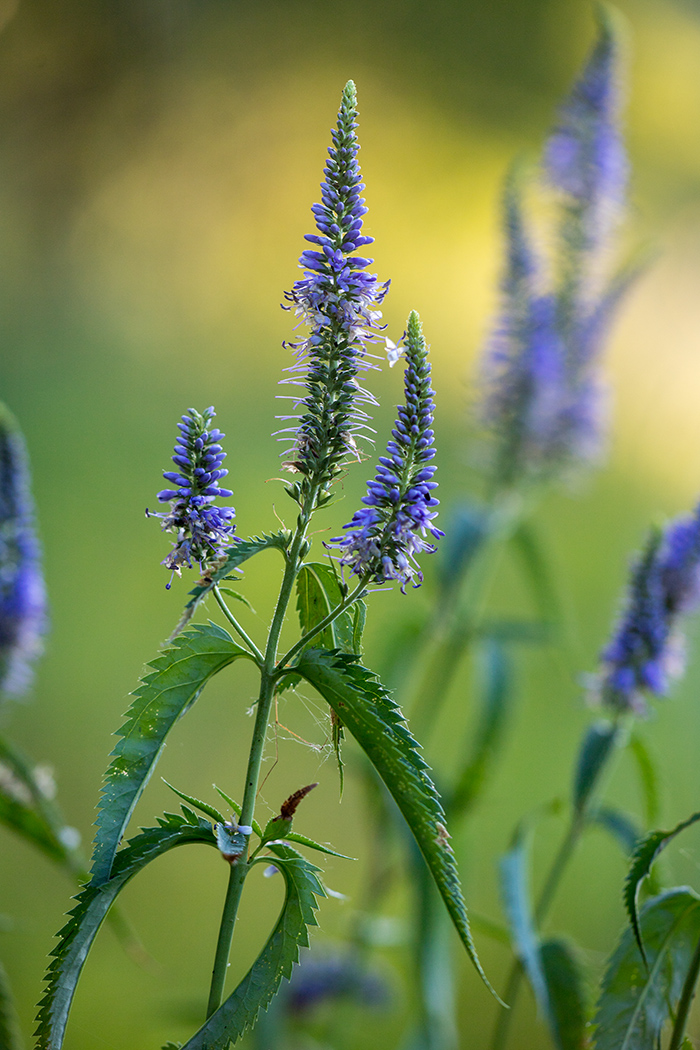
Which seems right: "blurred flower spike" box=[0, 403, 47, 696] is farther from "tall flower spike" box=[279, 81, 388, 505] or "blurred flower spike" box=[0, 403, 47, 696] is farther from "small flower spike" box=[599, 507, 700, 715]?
"small flower spike" box=[599, 507, 700, 715]

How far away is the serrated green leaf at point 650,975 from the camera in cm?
44

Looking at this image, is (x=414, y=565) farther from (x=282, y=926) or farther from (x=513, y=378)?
(x=513, y=378)

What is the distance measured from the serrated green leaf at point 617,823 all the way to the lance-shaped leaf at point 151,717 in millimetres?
417

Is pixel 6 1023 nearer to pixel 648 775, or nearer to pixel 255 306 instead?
pixel 648 775

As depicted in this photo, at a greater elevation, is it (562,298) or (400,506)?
(562,298)

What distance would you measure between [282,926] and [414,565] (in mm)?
163

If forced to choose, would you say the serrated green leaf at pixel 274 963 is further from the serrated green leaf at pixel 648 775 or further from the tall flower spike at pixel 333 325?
the serrated green leaf at pixel 648 775

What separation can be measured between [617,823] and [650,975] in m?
0.22

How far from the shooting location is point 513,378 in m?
0.98

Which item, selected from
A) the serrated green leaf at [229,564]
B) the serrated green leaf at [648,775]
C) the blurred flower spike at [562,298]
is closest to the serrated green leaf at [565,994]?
the serrated green leaf at [648,775]

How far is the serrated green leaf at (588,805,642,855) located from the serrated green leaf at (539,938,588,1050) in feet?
0.34

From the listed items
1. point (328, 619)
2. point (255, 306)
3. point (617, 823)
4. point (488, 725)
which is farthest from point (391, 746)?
point (255, 306)

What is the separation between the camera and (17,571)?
600 millimetres

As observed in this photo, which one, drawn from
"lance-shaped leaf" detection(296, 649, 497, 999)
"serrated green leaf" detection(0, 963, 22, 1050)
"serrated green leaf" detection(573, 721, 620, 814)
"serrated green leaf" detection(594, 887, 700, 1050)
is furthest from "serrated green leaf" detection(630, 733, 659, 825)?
"serrated green leaf" detection(0, 963, 22, 1050)
